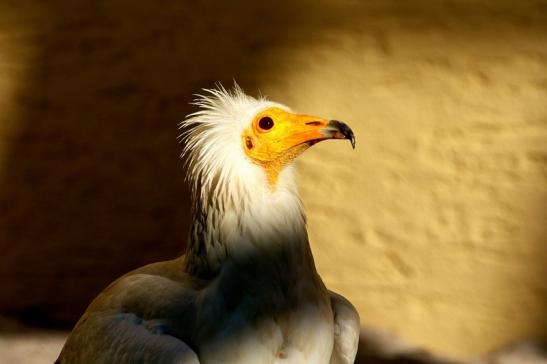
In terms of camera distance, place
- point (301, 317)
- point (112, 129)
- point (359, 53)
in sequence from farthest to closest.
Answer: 1. point (112, 129)
2. point (359, 53)
3. point (301, 317)

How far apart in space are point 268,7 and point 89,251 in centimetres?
140

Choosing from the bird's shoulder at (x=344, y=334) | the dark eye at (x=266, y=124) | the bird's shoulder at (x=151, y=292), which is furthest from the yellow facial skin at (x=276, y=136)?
the bird's shoulder at (x=344, y=334)

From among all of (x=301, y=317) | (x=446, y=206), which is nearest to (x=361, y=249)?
(x=446, y=206)

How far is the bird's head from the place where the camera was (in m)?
3.06

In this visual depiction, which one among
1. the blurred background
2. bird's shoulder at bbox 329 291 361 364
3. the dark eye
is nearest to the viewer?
the dark eye

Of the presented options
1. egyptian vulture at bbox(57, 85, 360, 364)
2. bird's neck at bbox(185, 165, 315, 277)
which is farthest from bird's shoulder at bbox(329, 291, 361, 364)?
bird's neck at bbox(185, 165, 315, 277)

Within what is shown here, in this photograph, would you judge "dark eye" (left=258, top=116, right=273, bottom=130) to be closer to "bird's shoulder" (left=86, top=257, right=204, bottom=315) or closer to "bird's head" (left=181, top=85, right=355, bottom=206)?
"bird's head" (left=181, top=85, right=355, bottom=206)

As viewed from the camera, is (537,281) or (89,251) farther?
(89,251)

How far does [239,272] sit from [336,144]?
4.97 feet

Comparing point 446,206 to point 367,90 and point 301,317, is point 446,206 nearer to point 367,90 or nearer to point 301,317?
point 367,90

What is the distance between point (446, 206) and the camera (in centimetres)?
439

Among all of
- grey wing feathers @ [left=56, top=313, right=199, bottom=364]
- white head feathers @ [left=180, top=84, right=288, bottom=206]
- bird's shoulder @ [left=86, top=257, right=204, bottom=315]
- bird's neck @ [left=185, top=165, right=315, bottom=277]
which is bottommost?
grey wing feathers @ [left=56, top=313, right=199, bottom=364]

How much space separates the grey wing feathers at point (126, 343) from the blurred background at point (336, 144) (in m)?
1.44

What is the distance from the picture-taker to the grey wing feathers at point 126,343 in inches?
113
